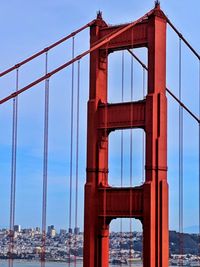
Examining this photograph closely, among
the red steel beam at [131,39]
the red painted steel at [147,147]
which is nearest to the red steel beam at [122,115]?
the red painted steel at [147,147]

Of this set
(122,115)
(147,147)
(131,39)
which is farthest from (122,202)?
(131,39)

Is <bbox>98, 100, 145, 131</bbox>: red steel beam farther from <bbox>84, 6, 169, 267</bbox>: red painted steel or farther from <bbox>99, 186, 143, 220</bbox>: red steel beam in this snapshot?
<bbox>99, 186, 143, 220</bbox>: red steel beam

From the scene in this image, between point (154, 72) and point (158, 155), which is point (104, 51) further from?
point (158, 155)

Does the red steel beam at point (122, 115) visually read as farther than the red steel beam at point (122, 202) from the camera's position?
Yes

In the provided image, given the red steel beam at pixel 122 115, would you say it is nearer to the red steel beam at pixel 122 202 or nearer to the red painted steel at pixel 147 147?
the red painted steel at pixel 147 147

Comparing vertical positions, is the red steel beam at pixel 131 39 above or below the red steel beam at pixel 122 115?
above

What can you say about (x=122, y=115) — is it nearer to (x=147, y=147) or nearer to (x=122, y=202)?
(x=147, y=147)

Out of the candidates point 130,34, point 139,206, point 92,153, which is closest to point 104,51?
point 130,34

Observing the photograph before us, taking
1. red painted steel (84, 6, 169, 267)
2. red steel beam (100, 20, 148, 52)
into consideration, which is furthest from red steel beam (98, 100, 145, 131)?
red steel beam (100, 20, 148, 52)

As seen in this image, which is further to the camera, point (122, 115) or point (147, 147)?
point (122, 115)

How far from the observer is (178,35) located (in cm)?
2872

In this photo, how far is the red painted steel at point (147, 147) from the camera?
2562 cm

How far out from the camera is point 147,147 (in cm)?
2575

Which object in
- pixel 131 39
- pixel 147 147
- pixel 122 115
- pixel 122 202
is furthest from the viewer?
pixel 131 39
